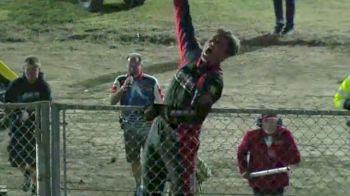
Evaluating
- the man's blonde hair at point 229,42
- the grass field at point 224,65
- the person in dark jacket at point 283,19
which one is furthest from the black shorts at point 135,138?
the person in dark jacket at point 283,19

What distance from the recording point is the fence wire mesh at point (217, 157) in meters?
12.1

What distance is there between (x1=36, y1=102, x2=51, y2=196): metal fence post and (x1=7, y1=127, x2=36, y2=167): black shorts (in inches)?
26.9

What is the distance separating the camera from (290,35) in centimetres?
2031

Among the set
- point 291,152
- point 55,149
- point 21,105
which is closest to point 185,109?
point 55,149

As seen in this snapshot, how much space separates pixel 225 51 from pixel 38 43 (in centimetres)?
1291

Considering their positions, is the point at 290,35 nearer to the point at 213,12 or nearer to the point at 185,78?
the point at 213,12

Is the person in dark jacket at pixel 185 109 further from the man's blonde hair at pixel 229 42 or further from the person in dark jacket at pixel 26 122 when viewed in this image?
the person in dark jacket at pixel 26 122

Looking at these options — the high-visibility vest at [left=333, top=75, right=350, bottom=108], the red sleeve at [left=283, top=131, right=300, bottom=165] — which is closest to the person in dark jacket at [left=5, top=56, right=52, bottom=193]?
the red sleeve at [left=283, top=131, right=300, bottom=165]

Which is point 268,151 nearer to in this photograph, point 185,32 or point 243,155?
point 243,155

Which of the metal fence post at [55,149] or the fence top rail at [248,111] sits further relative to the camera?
the metal fence post at [55,149]

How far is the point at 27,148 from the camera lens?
10.1 meters

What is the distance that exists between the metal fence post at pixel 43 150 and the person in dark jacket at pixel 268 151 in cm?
219

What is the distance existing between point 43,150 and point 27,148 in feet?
5.02

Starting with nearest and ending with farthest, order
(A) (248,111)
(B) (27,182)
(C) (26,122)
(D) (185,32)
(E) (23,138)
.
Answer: (A) (248,111)
(D) (185,32)
(C) (26,122)
(E) (23,138)
(B) (27,182)
